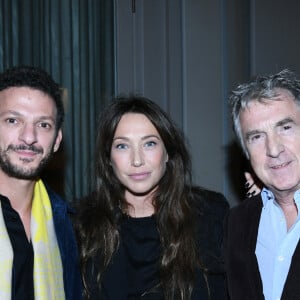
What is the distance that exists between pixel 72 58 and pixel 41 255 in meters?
1.71

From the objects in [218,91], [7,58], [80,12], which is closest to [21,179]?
[7,58]

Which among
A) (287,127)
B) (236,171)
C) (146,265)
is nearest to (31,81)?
(146,265)

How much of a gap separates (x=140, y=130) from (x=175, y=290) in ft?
2.35

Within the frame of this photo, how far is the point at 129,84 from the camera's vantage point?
3.53 meters

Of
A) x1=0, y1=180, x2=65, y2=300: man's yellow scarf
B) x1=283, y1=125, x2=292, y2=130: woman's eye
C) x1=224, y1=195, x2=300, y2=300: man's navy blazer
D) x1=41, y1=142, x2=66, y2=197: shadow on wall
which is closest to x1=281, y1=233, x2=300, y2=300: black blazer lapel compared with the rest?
x1=224, y1=195, x2=300, y2=300: man's navy blazer

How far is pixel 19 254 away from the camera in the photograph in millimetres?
2092

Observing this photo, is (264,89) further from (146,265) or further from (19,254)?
(19,254)

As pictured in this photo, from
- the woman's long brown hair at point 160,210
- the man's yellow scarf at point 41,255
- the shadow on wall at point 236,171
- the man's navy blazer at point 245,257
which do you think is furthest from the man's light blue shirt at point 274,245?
the shadow on wall at point 236,171

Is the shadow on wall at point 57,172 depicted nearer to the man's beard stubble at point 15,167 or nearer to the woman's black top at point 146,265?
the woman's black top at point 146,265

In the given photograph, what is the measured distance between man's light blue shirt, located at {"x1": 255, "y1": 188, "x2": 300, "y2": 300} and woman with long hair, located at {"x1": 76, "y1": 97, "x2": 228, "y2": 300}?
336mm

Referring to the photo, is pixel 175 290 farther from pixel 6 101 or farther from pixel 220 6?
pixel 220 6

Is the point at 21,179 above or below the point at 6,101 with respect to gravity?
below

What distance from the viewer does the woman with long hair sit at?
85.5 inches

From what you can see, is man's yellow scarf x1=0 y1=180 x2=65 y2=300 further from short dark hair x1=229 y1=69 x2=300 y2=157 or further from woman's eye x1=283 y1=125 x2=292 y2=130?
woman's eye x1=283 y1=125 x2=292 y2=130
